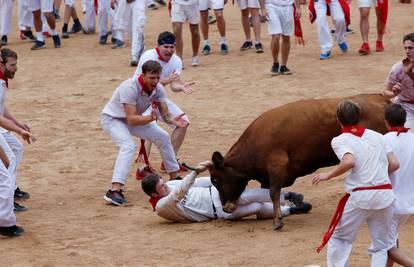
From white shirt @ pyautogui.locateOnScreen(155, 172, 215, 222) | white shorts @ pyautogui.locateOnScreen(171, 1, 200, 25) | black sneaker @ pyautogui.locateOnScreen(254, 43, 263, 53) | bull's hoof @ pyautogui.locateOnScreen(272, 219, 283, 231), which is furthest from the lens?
black sneaker @ pyautogui.locateOnScreen(254, 43, 263, 53)

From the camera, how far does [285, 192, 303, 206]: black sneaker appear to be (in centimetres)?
1097

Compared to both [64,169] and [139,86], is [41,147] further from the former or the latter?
[139,86]

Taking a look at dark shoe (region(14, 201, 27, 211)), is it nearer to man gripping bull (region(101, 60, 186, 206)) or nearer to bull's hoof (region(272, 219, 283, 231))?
man gripping bull (region(101, 60, 186, 206))

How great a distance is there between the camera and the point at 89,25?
22922 mm

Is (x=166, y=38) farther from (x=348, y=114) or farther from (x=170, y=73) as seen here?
(x=348, y=114)

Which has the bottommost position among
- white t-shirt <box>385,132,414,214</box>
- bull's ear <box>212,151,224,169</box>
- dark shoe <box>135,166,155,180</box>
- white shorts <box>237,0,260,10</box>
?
dark shoe <box>135,166,155,180</box>

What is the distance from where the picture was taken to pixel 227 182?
10.8m

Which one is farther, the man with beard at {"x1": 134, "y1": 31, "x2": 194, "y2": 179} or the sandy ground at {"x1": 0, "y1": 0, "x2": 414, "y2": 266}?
the man with beard at {"x1": 134, "y1": 31, "x2": 194, "y2": 179}

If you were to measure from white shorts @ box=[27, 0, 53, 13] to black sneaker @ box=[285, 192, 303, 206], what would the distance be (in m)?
10.8

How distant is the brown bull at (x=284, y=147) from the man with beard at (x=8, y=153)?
208cm

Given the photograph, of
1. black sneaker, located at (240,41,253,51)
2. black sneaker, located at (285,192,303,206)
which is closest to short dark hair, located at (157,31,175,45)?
black sneaker, located at (285,192,303,206)

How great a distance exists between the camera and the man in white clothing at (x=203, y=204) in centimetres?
1072

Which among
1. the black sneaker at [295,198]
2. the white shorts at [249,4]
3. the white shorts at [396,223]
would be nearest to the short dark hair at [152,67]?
the black sneaker at [295,198]

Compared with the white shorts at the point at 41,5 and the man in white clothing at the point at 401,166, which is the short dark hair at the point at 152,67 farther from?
the white shorts at the point at 41,5
